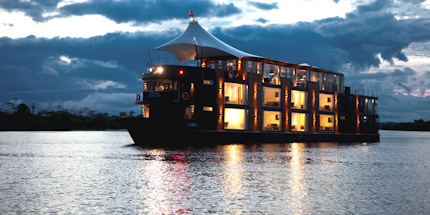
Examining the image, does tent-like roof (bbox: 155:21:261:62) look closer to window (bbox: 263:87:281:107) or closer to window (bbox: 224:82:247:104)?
window (bbox: 224:82:247:104)

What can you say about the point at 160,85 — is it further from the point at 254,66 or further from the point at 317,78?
the point at 317,78

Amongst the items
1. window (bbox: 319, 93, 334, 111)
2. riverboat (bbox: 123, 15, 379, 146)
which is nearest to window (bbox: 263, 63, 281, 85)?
riverboat (bbox: 123, 15, 379, 146)

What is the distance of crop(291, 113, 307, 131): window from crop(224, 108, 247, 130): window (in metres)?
10.4

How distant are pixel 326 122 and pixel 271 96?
12.1 meters

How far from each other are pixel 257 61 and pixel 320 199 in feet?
127

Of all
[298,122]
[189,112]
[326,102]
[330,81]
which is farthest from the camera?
[326,102]

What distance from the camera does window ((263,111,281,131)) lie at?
55.6m

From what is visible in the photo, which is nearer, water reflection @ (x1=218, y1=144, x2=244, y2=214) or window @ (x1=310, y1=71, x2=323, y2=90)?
water reflection @ (x1=218, y1=144, x2=244, y2=214)

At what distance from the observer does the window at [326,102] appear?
64.1 meters

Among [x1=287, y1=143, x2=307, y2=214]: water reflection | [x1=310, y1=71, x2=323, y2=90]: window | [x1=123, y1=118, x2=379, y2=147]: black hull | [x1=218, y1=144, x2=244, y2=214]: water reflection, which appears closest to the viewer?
[x1=287, y1=143, x2=307, y2=214]: water reflection

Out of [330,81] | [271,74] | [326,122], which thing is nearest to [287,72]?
[271,74]

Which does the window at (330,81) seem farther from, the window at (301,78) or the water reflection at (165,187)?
the water reflection at (165,187)

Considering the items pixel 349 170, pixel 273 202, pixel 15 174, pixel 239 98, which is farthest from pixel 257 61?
pixel 273 202

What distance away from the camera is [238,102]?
5062cm
